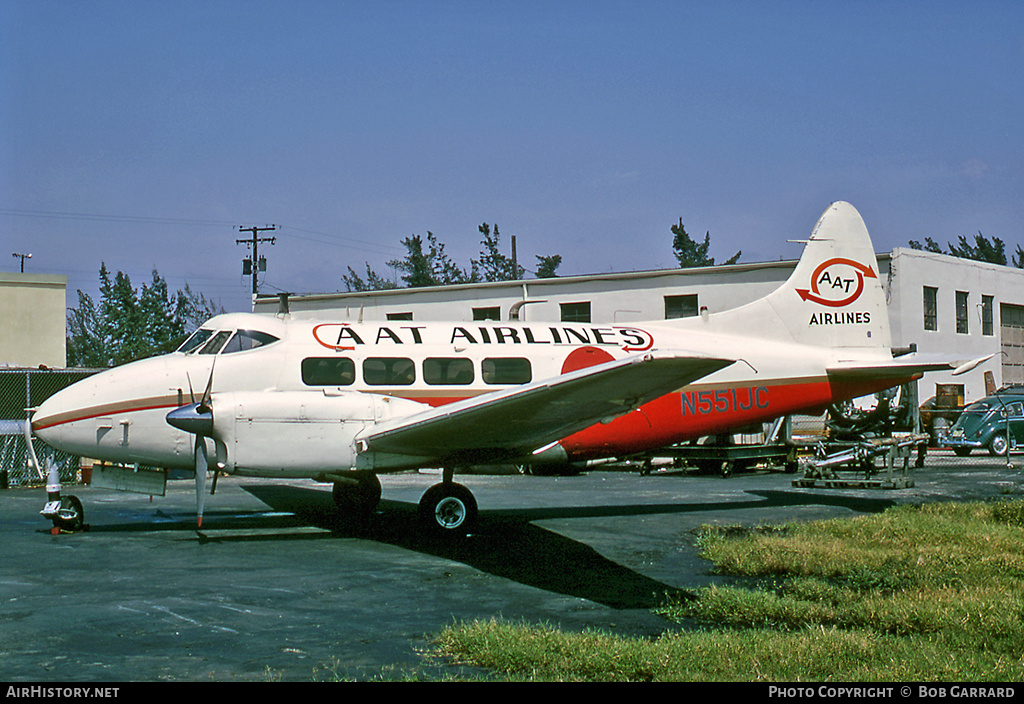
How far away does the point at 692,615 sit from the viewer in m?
8.45

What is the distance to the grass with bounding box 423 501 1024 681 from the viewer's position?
6.54m

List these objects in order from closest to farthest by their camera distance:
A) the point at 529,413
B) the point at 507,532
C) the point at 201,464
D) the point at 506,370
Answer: the point at 529,413, the point at 201,464, the point at 507,532, the point at 506,370

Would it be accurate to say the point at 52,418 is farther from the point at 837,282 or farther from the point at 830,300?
the point at 837,282

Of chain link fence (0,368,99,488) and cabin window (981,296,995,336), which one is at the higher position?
cabin window (981,296,995,336)

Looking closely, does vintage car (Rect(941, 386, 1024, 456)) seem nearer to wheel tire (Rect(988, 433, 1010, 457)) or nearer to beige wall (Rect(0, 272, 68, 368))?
wheel tire (Rect(988, 433, 1010, 457))

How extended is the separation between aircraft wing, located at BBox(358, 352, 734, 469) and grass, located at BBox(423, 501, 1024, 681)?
2.40 meters

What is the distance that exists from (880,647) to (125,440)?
10919 mm

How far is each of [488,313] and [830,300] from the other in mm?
27614

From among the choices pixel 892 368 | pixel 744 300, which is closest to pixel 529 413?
pixel 892 368

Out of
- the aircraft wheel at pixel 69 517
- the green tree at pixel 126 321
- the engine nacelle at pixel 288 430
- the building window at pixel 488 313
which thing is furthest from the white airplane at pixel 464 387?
the green tree at pixel 126 321

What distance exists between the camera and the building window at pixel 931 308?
133 ft

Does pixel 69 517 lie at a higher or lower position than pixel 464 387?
lower

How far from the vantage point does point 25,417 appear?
79.0ft

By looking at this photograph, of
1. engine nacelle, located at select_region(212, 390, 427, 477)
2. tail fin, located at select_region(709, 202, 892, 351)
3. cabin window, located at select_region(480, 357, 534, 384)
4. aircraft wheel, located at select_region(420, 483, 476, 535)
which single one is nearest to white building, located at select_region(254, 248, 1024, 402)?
tail fin, located at select_region(709, 202, 892, 351)
